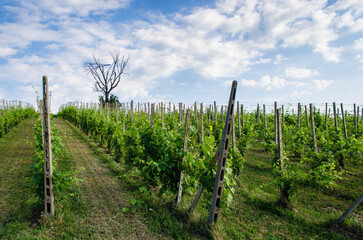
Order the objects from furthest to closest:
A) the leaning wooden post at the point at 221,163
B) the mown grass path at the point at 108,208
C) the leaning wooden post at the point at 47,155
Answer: the leaning wooden post at the point at 47,155
the mown grass path at the point at 108,208
the leaning wooden post at the point at 221,163

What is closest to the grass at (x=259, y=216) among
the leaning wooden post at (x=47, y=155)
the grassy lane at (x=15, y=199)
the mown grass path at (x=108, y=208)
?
the mown grass path at (x=108, y=208)

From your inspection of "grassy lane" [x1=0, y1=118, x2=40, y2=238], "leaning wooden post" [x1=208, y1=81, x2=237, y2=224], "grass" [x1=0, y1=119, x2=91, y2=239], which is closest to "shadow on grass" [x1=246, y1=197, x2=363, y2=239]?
"leaning wooden post" [x1=208, y1=81, x2=237, y2=224]

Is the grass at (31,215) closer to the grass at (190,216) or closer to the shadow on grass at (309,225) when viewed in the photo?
the grass at (190,216)

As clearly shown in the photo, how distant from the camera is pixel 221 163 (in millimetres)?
3451

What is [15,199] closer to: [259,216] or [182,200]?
[182,200]

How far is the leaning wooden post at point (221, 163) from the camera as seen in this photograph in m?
3.41

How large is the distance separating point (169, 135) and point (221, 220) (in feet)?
6.67

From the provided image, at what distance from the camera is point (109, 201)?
4.71 metres

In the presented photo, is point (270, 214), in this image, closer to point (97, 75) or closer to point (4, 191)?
point (4, 191)

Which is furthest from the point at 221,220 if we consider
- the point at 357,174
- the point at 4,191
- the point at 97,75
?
the point at 97,75

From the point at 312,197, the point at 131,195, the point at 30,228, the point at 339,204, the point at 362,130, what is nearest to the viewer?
the point at 30,228

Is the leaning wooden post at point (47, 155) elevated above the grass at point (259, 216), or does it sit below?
above

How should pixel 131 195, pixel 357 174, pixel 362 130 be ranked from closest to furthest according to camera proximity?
pixel 131 195 < pixel 357 174 < pixel 362 130

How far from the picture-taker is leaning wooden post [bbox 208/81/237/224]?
341cm
